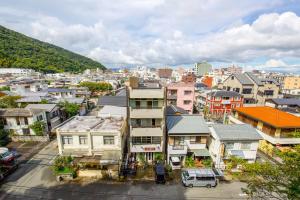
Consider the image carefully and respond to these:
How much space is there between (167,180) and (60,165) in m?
16.0

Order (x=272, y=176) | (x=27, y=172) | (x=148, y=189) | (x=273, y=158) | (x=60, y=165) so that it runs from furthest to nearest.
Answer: (x=273, y=158) → (x=27, y=172) → (x=60, y=165) → (x=148, y=189) → (x=272, y=176)

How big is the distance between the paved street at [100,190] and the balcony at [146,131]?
702cm

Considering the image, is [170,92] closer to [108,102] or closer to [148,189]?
→ [108,102]

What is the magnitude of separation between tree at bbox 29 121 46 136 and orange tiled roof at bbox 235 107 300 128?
1811 inches

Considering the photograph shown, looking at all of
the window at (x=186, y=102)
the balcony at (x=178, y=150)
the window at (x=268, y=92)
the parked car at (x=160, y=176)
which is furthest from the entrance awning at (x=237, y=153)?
the window at (x=268, y=92)

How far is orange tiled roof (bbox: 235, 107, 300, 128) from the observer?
3011 centimetres

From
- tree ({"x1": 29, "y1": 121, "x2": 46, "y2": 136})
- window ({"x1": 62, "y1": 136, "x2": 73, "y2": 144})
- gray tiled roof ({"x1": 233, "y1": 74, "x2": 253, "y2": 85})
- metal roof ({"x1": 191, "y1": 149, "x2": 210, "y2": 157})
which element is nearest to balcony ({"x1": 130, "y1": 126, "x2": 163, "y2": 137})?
metal roof ({"x1": 191, "y1": 149, "x2": 210, "y2": 157})

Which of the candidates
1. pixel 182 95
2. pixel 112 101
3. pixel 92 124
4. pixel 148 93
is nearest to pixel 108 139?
pixel 92 124

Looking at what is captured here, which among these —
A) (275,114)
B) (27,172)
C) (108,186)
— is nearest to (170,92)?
(275,114)

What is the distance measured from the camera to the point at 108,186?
22750mm

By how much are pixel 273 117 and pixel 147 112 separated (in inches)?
1083

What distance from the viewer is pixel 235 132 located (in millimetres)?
27391

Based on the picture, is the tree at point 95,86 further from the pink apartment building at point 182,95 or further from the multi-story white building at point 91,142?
the multi-story white building at point 91,142

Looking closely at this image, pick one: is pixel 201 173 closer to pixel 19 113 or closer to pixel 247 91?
pixel 19 113
